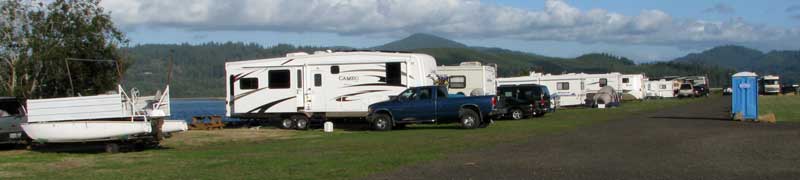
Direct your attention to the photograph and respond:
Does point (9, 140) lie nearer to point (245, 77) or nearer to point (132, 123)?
point (132, 123)

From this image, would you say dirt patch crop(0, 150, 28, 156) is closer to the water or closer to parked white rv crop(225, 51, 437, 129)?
the water

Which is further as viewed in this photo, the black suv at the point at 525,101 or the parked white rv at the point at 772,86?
the parked white rv at the point at 772,86

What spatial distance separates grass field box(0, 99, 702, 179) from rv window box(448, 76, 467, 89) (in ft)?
32.6

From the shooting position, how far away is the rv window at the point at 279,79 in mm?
27609

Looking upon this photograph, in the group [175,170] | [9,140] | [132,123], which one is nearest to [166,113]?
[132,123]

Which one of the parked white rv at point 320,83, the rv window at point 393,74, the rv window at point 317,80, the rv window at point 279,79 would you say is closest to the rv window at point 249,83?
the parked white rv at point 320,83

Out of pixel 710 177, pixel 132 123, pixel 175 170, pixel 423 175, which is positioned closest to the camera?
pixel 710 177

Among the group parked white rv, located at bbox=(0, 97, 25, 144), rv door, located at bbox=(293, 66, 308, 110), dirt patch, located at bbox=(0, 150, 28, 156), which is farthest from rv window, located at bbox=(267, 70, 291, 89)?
dirt patch, located at bbox=(0, 150, 28, 156)

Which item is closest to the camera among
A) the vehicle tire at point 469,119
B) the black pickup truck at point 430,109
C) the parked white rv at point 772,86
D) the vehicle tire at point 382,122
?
the vehicle tire at point 469,119

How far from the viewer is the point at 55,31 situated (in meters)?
25.8

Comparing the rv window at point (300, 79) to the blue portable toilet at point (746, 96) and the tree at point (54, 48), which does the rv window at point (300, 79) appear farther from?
the blue portable toilet at point (746, 96)

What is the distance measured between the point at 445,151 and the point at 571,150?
2319 millimetres

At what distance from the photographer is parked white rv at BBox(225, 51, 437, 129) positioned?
26812 mm

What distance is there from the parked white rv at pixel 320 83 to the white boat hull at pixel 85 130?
1050cm
